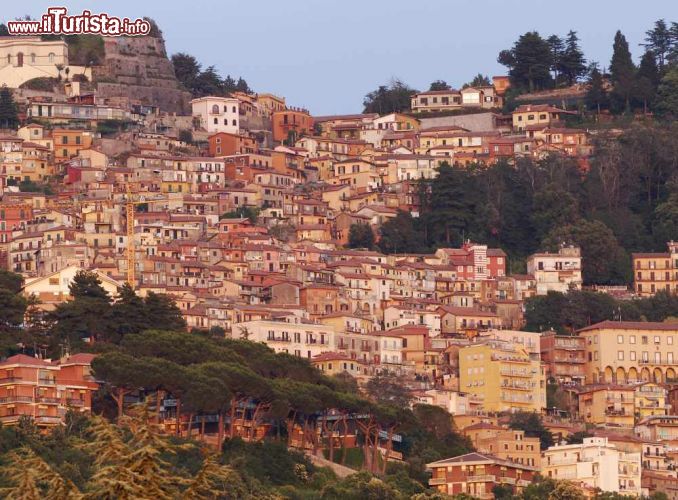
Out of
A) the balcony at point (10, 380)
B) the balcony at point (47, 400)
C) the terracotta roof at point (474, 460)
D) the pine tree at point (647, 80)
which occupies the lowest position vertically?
the terracotta roof at point (474, 460)

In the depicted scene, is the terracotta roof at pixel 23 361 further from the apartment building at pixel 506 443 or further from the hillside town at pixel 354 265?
the apartment building at pixel 506 443

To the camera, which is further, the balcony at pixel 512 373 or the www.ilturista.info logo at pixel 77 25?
the www.ilturista.info logo at pixel 77 25

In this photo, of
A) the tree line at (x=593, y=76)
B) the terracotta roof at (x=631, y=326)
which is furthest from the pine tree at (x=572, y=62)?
the terracotta roof at (x=631, y=326)

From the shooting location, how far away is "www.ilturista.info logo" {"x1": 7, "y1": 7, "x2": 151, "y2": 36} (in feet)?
335

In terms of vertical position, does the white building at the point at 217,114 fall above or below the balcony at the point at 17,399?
above

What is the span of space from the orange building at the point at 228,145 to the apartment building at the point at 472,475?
3936 centimetres

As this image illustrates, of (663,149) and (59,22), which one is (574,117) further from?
(59,22)

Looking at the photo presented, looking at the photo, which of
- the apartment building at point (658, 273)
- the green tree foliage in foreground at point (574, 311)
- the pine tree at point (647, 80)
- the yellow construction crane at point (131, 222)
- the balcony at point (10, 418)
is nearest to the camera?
the balcony at point (10, 418)

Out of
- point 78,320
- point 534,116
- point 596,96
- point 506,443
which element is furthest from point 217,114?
point 506,443

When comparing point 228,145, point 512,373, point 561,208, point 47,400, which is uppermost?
point 228,145

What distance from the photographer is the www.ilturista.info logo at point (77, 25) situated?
102188 millimetres

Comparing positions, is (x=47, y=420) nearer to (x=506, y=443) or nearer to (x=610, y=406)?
(x=506, y=443)

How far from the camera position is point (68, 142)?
9394 cm

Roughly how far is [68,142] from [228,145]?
8812 mm
